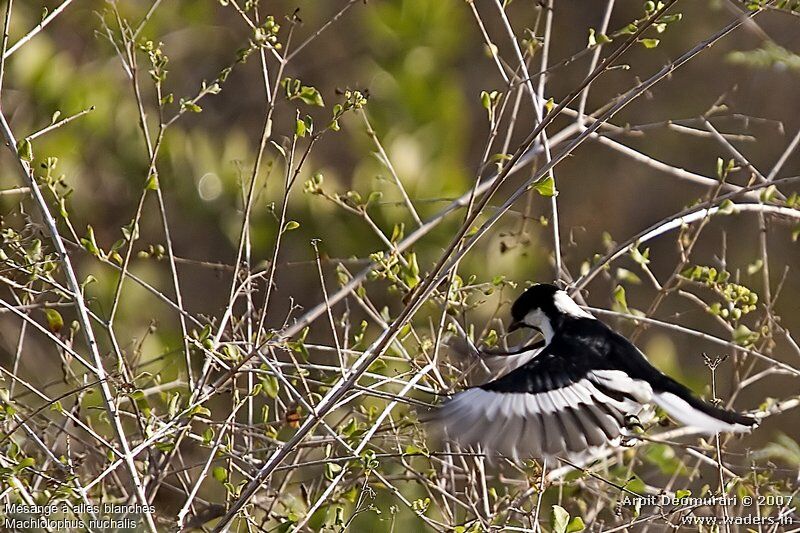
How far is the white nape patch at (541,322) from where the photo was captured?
7.52 feet

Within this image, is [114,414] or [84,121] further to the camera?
[84,121]

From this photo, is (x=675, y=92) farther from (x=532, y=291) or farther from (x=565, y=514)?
(x=565, y=514)

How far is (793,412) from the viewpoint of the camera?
4789 millimetres

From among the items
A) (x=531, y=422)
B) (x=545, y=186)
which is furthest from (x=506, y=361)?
(x=545, y=186)

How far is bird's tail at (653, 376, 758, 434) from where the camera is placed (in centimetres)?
→ 207

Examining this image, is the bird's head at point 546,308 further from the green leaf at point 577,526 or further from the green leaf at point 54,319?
the green leaf at point 54,319

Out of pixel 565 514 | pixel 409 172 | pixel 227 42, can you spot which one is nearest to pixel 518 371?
pixel 565 514

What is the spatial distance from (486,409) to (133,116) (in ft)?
9.04

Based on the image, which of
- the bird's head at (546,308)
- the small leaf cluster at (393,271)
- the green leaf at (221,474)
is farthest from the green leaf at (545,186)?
the green leaf at (221,474)

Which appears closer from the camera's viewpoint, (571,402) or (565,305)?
(571,402)

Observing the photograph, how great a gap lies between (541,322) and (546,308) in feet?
0.13

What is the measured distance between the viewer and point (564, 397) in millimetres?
2025

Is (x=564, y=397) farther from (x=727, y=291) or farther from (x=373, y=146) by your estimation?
(x=373, y=146)

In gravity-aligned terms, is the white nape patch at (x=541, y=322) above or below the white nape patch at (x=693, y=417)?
above
